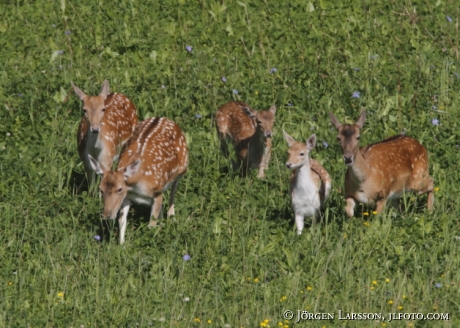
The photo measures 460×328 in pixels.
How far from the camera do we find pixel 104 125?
12.4m

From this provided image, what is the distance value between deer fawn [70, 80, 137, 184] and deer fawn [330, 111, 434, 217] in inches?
101

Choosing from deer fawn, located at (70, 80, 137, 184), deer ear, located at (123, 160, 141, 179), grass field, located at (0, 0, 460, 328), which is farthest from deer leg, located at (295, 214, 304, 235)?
deer fawn, located at (70, 80, 137, 184)

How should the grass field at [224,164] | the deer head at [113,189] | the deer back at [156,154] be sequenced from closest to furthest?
the grass field at [224,164], the deer head at [113,189], the deer back at [156,154]

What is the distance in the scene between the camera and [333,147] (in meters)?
12.4

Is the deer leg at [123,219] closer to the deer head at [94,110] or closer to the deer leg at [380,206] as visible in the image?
the deer head at [94,110]

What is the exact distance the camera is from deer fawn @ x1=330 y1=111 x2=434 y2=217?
35.7 feet

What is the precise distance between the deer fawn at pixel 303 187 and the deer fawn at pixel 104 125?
7.46 ft

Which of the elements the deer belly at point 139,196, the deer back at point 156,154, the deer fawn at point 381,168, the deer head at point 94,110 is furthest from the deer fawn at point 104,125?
the deer fawn at point 381,168

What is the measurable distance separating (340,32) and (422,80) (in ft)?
6.23

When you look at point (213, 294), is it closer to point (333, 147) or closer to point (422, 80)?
point (333, 147)

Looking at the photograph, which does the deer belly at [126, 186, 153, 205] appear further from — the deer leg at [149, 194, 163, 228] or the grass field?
the grass field

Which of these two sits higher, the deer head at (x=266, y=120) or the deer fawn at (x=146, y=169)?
the deer head at (x=266, y=120)

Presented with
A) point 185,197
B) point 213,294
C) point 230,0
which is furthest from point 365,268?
point 230,0

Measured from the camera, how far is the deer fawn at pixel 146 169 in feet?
34.8
